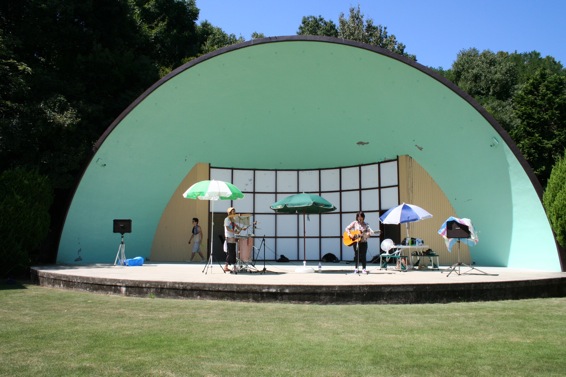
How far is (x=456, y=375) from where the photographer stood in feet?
11.8

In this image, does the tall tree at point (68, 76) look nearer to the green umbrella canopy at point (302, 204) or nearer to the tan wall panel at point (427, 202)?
the green umbrella canopy at point (302, 204)

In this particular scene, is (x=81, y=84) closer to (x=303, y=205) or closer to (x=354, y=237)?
(x=303, y=205)

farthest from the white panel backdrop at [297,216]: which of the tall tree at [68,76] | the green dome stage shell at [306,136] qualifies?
the tall tree at [68,76]

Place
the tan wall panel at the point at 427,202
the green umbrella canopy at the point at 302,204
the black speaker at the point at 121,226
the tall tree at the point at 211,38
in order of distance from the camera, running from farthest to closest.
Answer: the tall tree at the point at 211,38 < the tan wall panel at the point at 427,202 < the black speaker at the point at 121,226 < the green umbrella canopy at the point at 302,204

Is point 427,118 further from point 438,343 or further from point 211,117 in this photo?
point 438,343

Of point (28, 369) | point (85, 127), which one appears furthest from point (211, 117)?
point (28, 369)

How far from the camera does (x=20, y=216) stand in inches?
445

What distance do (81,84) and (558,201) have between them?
13.8 metres

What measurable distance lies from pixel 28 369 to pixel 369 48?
10152mm

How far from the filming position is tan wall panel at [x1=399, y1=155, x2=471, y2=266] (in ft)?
46.1

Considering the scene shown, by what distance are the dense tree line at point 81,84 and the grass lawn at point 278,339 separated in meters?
5.94

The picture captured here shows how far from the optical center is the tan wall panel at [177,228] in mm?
16203

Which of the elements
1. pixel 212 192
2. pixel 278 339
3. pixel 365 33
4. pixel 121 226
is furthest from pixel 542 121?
pixel 278 339

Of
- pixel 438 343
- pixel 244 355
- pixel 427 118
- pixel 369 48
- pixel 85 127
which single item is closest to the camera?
pixel 244 355
